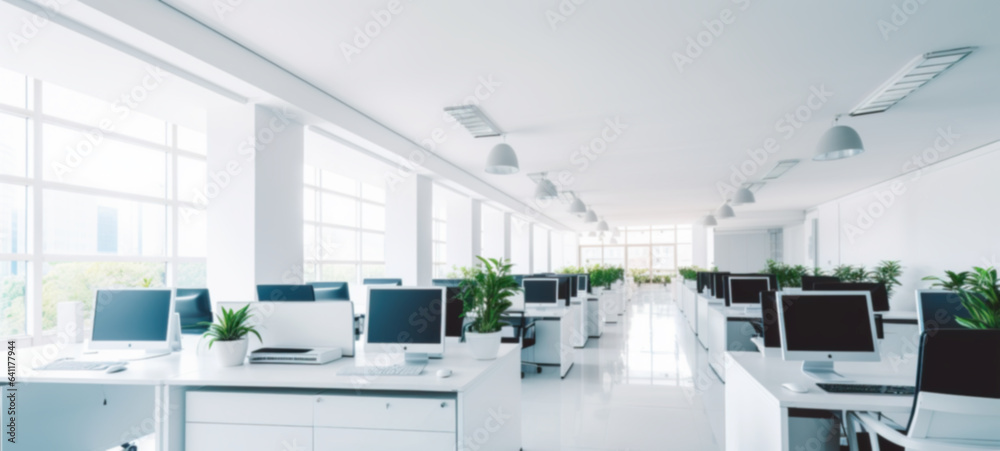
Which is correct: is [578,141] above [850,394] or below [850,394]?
above

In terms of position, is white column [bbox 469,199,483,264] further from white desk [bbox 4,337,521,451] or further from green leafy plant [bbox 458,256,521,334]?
white desk [bbox 4,337,521,451]

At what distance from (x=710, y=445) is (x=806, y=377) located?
1.22 meters

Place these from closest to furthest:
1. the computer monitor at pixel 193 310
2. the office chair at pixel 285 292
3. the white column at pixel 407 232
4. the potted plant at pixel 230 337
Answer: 1. the potted plant at pixel 230 337
2. the computer monitor at pixel 193 310
3. the office chair at pixel 285 292
4. the white column at pixel 407 232

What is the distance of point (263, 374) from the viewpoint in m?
2.75

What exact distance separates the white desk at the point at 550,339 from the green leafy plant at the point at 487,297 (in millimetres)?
2750

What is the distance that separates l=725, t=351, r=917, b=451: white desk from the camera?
Result: 2.29 meters

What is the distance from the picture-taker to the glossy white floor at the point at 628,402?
3.86 m

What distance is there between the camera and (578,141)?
22.8 feet

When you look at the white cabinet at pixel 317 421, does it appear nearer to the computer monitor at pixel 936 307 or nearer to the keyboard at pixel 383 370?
the keyboard at pixel 383 370

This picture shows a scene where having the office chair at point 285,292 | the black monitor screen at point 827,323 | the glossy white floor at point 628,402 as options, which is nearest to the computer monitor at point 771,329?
the black monitor screen at point 827,323

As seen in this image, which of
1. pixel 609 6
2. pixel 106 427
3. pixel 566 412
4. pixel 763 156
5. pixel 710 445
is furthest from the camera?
pixel 763 156

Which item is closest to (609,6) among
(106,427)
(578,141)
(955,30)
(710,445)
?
(955,30)

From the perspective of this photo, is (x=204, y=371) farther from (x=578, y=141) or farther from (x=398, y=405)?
(x=578, y=141)

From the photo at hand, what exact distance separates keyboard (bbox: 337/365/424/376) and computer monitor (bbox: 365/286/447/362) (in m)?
0.20
